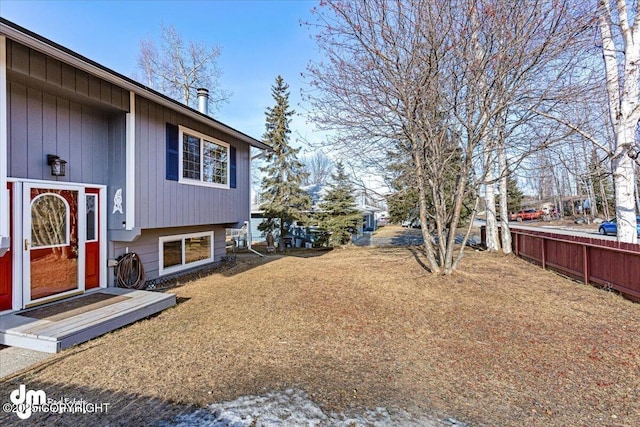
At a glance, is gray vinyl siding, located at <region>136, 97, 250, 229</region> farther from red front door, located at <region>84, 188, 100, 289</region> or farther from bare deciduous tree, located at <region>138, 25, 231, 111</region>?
bare deciduous tree, located at <region>138, 25, 231, 111</region>

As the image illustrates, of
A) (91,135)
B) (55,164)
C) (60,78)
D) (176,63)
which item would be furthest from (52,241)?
(176,63)

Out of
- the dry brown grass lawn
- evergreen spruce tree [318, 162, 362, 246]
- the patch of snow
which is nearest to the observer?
the patch of snow

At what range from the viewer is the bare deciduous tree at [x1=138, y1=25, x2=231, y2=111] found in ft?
57.7

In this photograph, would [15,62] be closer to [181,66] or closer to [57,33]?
[57,33]

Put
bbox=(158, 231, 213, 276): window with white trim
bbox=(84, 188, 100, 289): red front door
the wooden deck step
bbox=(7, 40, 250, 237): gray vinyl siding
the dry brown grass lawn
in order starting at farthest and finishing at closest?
bbox=(158, 231, 213, 276): window with white trim < bbox=(84, 188, 100, 289): red front door < bbox=(7, 40, 250, 237): gray vinyl siding < the wooden deck step < the dry brown grass lawn

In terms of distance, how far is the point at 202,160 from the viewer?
25.6 feet

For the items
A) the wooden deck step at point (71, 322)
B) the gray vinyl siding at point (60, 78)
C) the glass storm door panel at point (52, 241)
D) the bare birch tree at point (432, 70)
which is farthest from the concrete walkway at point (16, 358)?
the bare birch tree at point (432, 70)

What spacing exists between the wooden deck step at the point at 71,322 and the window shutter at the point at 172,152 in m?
2.70

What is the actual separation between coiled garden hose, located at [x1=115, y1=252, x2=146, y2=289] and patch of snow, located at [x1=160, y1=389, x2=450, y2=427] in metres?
4.59

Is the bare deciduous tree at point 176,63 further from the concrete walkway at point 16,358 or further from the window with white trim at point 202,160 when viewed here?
the concrete walkway at point 16,358

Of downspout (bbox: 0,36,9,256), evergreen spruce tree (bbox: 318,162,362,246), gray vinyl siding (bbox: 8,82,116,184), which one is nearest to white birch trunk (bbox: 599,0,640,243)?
evergreen spruce tree (bbox: 318,162,362,246)

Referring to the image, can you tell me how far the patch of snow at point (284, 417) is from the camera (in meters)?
2.31

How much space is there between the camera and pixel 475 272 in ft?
25.2

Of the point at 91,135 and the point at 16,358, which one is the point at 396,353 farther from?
the point at 91,135
